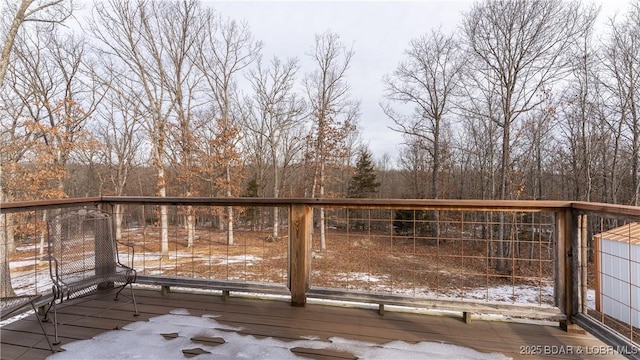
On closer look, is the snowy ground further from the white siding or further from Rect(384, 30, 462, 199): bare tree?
Rect(384, 30, 462, 199): bare tree

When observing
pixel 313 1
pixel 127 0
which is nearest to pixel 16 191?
pixel 127 0

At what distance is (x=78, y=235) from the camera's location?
2385 millimetres

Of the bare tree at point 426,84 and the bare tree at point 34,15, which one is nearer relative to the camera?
the bare tree at point 34,15

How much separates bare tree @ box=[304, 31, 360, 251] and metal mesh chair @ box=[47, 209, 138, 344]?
9.56 m

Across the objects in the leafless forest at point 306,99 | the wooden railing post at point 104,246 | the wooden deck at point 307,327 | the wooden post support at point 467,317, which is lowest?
the wooden deck at point 307,327

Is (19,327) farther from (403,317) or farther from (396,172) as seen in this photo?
(396,172)

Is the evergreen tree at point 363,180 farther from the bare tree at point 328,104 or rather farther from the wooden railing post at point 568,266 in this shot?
the wooden railing post at point 568,266

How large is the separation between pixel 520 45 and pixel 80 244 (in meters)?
Answer: 12.9

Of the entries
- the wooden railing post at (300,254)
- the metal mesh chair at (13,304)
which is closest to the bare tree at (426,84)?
the wooden railing post at (300,254)

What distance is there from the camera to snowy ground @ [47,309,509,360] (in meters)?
1.74

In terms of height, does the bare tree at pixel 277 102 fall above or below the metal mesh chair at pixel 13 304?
above

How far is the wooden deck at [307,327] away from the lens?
1.87 meters

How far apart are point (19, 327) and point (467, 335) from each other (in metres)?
3.13

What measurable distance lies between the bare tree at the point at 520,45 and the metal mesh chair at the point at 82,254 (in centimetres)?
1108
